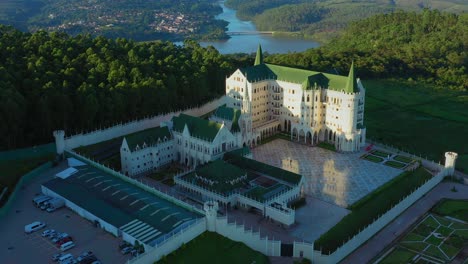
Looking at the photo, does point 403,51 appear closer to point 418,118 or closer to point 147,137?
point 418,118

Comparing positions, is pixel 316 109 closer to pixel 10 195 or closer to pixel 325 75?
pixel 325 75

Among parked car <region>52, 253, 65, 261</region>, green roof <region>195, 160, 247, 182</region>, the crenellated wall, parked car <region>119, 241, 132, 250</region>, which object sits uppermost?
the crenellated wall

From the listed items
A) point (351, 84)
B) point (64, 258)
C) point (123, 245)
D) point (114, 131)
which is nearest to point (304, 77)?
point (351, 84)

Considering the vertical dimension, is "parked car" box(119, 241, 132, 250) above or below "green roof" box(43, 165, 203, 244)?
below

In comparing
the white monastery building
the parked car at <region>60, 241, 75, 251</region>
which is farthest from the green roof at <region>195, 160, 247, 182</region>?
the parked car at <region>60, 241, 75, 251</region>

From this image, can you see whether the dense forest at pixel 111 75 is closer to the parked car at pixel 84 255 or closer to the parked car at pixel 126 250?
the parked car at pixel 84 255

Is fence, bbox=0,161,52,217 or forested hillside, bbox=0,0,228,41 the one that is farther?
forested hillside, bbox=0,0,228,41

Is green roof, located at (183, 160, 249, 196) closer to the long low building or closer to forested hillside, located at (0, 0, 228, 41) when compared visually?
the long low building
